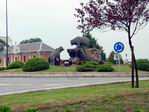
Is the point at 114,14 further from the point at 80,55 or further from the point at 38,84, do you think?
the point at 80,55

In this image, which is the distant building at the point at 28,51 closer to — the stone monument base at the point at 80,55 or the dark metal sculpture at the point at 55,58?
the dark metal sculpture at the point at 55,58

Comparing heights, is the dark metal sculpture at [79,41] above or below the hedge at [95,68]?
above

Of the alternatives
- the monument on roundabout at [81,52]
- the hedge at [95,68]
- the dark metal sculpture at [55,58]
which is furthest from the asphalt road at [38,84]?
the dark metal sculpture at [55,58]

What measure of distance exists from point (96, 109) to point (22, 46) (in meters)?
105

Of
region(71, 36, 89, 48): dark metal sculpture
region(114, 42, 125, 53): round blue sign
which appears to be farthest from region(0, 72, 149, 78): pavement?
region(71, 36, 89, 48): dark metal sculpture

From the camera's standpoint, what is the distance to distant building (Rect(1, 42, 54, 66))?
10706 cm

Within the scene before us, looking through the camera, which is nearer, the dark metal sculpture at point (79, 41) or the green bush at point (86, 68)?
the green bush at point (86, 68)

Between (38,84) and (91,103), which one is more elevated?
(38,84)

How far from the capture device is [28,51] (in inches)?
4341

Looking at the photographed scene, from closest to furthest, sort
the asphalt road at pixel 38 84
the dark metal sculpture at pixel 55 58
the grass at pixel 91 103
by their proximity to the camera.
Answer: the grass at pixel 91 103, the asphalt road at pixel 38 84, the dark metal sculpture at pixel 55 58

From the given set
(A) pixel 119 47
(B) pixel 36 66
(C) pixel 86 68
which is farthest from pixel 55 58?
(A) pixel 119 47

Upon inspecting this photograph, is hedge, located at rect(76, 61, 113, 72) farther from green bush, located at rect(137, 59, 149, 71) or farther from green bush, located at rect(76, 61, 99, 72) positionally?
green bush, located at rect(137, 59, 149, 71)

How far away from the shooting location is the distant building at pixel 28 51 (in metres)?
107

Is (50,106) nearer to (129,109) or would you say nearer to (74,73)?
(129,109)
